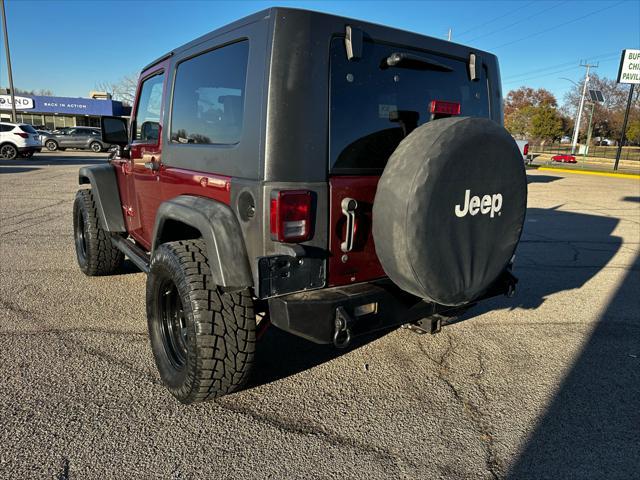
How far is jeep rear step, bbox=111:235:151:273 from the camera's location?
11.2 ft

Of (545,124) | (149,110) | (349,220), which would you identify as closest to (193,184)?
(349,220)

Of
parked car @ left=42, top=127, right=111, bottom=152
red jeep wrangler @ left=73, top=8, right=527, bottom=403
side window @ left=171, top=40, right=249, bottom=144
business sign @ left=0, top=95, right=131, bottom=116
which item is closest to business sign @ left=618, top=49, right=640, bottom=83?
red jeep wrangler @ left=73, top=8, right=527, bottom=403

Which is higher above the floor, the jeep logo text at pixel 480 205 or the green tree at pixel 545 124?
the green tree at pixel 545 124

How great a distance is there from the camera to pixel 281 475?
211 centimetres

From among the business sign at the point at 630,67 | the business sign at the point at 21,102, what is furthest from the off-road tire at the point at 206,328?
the business sign at the point at 21,102

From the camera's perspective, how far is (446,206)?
7.13 ft

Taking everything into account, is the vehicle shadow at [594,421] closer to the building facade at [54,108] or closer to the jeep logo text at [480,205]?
the jeep logo text at [480,205]

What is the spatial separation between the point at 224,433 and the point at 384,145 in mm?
1749

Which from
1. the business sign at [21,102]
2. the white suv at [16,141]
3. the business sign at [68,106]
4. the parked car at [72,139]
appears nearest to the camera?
the white suv at [16,141]

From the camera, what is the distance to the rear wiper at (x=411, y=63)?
245 centimetres

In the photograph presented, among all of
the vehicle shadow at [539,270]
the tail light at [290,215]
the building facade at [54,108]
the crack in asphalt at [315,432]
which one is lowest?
the crack in asphalt at [315,432]

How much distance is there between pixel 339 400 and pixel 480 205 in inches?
54.8

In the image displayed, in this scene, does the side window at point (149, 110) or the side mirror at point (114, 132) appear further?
the side mirror at point (114, 132)

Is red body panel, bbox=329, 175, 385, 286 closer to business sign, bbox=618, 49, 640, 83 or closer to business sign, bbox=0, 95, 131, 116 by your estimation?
business sign, bbox=618, 49, 640, 83
